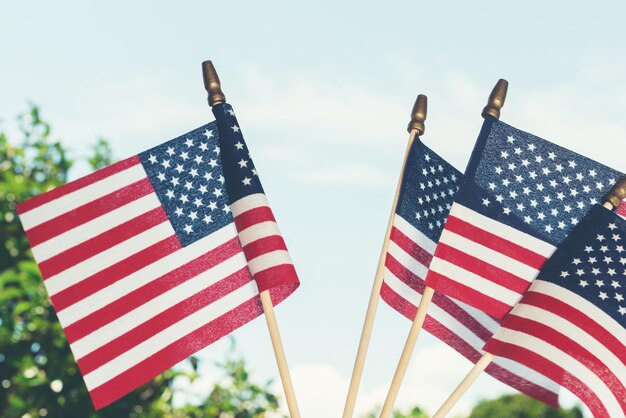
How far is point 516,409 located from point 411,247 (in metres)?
47.9

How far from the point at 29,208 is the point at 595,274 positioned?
11.5 ft

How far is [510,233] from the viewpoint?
4.71 metres

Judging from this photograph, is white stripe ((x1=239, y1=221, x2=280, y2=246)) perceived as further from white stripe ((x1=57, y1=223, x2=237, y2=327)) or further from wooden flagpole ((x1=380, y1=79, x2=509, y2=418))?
wooden flagpole ((x1=380, y1=79, x2=509, y2=418))

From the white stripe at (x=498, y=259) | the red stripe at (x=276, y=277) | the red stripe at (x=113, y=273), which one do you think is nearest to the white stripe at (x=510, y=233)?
the white stripe at (x=498, y=259)

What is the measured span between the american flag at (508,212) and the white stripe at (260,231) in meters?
0.99

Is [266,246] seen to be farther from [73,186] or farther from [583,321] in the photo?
[583,321]

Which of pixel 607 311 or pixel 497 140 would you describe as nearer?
pixel 607 311

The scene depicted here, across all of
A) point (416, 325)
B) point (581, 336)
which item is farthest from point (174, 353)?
point (581, 336)

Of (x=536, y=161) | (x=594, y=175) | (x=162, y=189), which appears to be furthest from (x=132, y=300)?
(x=594, y=175)

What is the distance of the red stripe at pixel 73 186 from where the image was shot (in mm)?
4660

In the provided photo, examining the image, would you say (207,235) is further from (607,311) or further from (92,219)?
(607,311)

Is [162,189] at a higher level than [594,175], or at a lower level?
lower

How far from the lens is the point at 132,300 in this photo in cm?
459

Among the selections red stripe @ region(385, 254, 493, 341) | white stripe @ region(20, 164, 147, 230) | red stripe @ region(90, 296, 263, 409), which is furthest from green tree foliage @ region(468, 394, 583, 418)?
white stripe @ region(20, 164, 147, 230)
